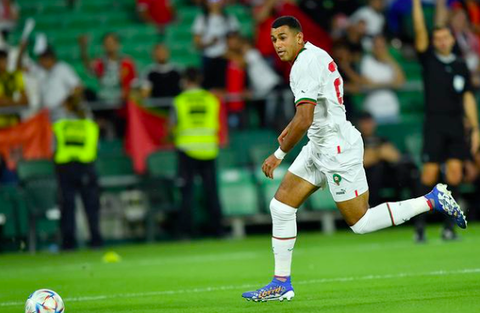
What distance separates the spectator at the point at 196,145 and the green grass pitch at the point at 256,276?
0.65 metres

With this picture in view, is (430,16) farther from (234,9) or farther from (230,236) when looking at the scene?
(230,236)

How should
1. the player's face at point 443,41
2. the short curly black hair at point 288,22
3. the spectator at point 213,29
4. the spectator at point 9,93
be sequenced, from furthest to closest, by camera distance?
1. the spectator at point 213,29
2. the spectator at point 9,93
3. the player's face at point 443,41
4. the short curly black hair at point 288,22

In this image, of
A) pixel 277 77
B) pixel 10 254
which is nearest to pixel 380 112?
pixel 277 77

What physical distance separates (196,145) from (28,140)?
2941 millimetres

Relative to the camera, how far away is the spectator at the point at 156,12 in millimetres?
21953

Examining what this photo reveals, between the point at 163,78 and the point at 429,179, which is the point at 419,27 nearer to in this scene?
the point at 429,179

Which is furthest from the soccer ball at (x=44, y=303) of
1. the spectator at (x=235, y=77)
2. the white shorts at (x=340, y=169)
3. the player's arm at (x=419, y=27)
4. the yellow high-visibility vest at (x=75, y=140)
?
the spectator at (x=235, y=77)

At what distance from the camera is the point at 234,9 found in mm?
22875

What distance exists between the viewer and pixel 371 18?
2172 cm

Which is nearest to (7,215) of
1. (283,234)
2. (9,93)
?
(9,93)

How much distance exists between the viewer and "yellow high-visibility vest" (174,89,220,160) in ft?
58.5

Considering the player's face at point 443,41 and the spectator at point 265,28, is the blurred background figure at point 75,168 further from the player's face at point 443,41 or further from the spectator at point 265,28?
the player's face at point 443,41

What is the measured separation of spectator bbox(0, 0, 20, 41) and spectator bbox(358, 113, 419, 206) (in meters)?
7.60

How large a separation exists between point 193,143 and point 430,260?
21.9 feet
